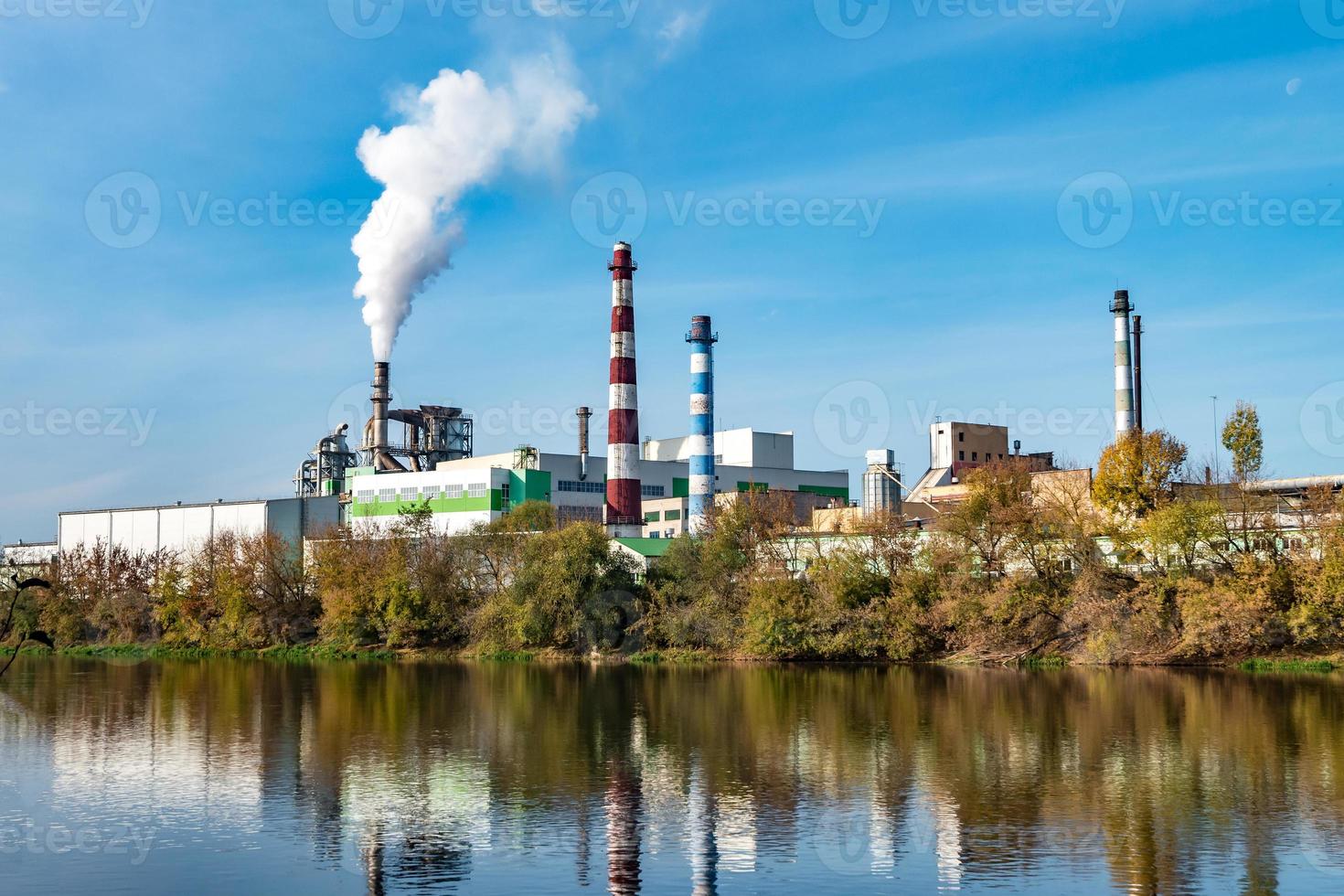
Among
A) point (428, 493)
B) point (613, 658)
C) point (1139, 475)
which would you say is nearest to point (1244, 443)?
point (1139, 475)

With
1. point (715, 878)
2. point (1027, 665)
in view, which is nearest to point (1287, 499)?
point (1027, 665)

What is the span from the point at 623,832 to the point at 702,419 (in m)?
56.2

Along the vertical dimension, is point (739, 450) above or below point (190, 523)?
above

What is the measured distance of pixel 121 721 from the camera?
110 feet

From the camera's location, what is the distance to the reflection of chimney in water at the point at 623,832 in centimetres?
1602

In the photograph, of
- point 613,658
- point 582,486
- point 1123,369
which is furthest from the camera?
point 582,486

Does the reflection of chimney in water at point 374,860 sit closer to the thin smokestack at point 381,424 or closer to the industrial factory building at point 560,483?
the industrial factory building at point 560,483

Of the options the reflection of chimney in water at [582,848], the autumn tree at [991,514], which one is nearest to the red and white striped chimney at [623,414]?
the autumn tree at [991,514]

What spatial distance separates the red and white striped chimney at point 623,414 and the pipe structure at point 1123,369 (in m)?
26.9

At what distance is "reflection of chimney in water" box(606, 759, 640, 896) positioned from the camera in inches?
631

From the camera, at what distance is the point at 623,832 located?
61.8 ft

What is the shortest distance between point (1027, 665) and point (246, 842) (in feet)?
117

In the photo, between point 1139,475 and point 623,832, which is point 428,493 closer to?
point 1139,475

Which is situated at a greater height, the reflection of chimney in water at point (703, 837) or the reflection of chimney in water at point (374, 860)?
the reflection of chimney in water at point (374, 860)
